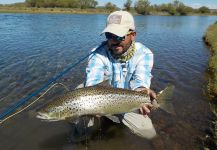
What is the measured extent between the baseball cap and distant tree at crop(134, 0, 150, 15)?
99.1 metres

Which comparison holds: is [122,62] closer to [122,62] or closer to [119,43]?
[122,62]

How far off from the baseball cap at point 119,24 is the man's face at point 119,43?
113 millimetres

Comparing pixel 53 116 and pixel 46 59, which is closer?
pixel 53 116

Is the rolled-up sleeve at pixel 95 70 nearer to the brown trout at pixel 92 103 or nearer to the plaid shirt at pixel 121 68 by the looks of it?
the plaid shirt at pixel 121 68

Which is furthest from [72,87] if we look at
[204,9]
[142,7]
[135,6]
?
[204,9]

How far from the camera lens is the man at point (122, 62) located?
4441 millimetres

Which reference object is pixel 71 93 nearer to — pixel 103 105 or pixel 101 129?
pixel 103 105

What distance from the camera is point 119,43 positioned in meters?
4.41

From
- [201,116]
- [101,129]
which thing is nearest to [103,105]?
[101,129]

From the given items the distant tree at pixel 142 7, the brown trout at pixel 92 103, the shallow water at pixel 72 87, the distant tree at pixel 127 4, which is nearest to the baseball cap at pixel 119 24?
the brown trout at pixel 92 103

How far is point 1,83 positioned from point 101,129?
15.6 ft

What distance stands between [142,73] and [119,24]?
99 cm

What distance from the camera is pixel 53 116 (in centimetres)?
366

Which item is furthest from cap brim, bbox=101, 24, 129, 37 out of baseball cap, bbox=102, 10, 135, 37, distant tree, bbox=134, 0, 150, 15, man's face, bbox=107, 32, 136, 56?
distant tree, bbox=134, 0, 150, 15
